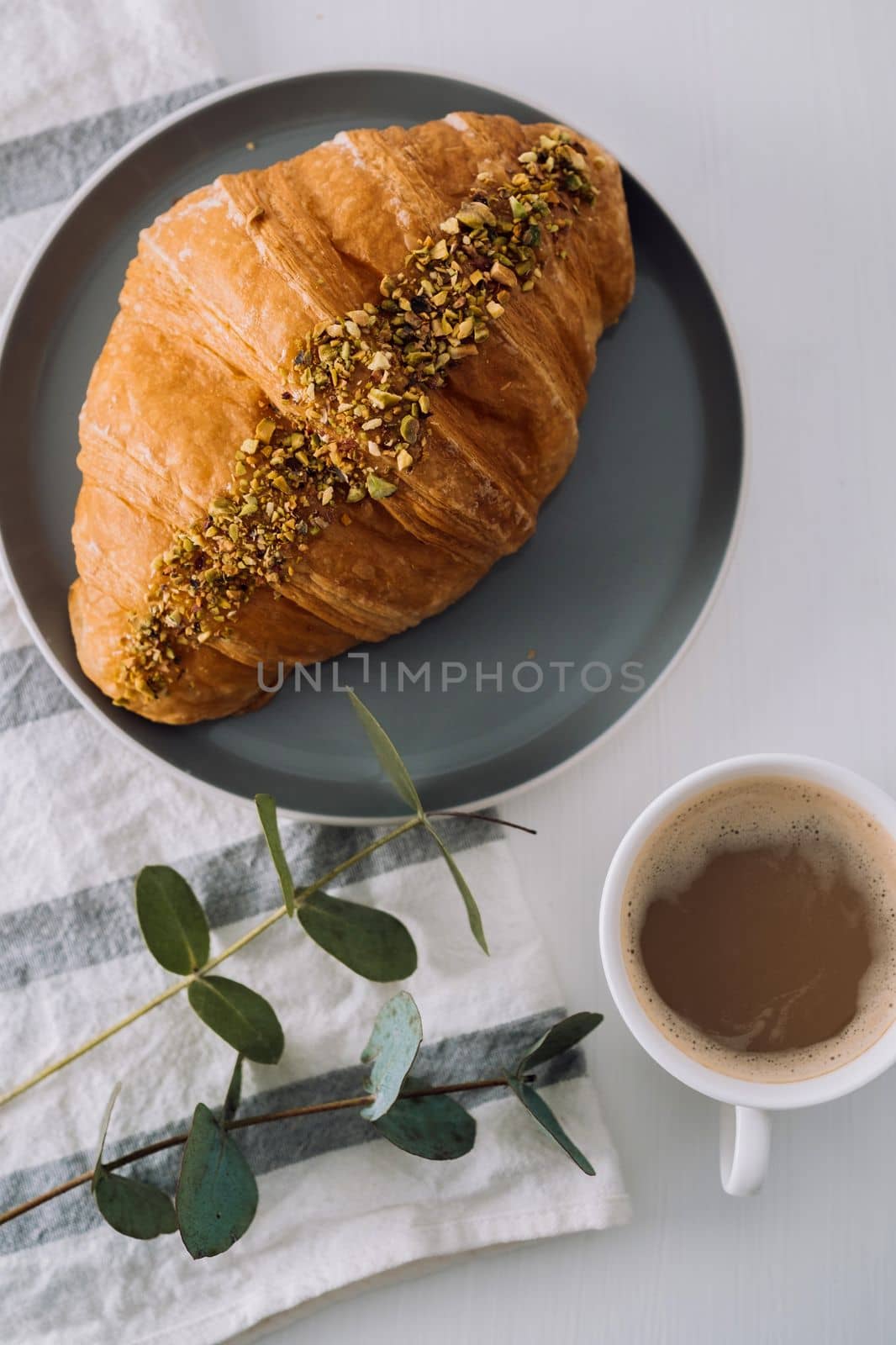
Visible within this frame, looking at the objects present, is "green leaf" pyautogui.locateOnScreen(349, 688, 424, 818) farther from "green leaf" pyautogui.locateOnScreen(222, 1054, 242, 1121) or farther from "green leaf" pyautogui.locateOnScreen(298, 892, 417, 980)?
"green leaf" pyautogui.locateOnScreen(222, 1054, 242, 1121)

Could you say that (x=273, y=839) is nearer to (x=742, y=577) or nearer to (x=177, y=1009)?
(x=177, y=1009)

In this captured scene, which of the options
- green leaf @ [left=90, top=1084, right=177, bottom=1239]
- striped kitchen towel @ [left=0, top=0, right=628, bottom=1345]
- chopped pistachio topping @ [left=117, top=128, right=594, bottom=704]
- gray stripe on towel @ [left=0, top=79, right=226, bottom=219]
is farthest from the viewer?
gray stripe on towel @ [left=0, top=79, right=226, bottom=219]

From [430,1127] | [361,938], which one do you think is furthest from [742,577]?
[430,1127]

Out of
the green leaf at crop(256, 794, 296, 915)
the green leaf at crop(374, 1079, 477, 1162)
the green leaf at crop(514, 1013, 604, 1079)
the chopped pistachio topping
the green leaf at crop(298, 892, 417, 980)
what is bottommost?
the green leaf at crop(374, 1079, 477, 1162)

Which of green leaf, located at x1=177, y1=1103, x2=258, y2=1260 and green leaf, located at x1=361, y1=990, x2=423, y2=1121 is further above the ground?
green leaf, located at x1=361, y1=990, x2=423, y2=1121

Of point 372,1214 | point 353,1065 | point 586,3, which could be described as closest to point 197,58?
point 586,3

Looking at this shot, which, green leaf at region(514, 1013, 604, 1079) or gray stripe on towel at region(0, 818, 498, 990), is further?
gray stripe on towel at region(0, 818, 498, 990)

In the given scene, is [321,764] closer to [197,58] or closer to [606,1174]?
[606,1174]

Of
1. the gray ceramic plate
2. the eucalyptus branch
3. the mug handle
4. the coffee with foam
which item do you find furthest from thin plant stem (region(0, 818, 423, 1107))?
the mug handle

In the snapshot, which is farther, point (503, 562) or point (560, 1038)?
point (503, 562)
